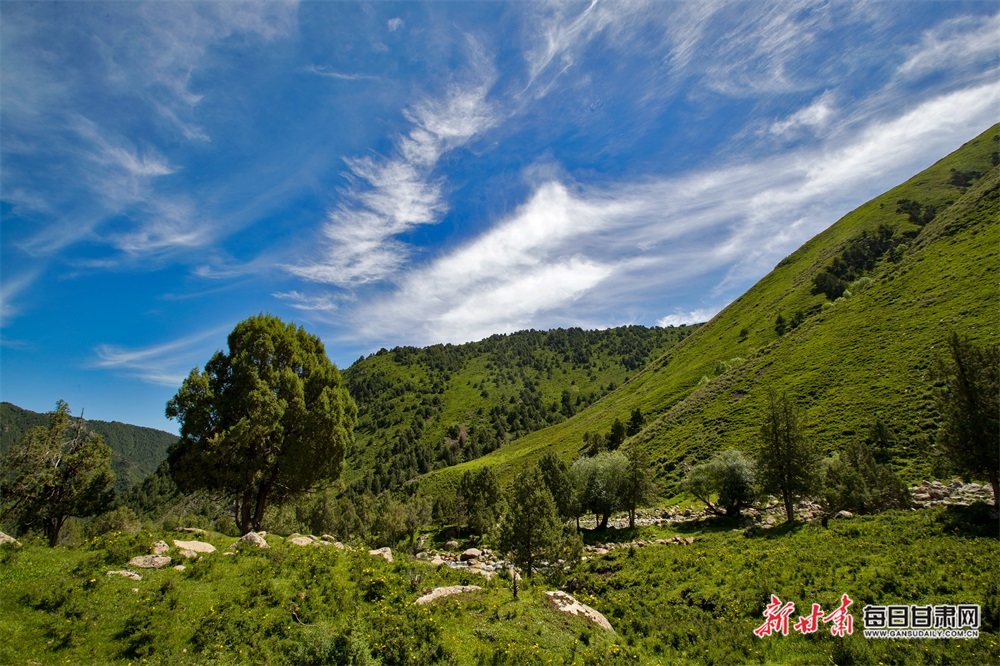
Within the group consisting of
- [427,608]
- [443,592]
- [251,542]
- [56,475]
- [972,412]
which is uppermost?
[972,412]

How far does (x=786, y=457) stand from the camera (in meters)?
39.7

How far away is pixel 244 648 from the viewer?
12.0 meters

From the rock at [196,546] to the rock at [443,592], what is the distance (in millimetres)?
9192

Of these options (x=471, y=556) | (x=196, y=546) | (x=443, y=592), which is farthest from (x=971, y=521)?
(x=471, y=556)

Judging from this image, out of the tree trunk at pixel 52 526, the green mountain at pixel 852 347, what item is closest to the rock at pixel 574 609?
the green mountain at pixel 852 347

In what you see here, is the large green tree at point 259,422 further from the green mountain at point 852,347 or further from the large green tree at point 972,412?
the green mountain at point 852,347

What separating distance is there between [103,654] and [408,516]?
6687 cm

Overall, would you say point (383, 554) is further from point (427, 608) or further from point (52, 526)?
point (52, 526)

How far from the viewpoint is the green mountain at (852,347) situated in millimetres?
54688

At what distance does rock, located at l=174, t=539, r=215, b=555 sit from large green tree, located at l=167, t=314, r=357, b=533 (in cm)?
655

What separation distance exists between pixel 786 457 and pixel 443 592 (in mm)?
36982

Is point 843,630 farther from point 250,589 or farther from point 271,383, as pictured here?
point 271,383

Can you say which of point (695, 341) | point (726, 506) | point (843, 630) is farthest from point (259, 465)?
point (695, 341)

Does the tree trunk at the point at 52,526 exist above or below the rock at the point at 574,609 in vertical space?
above
